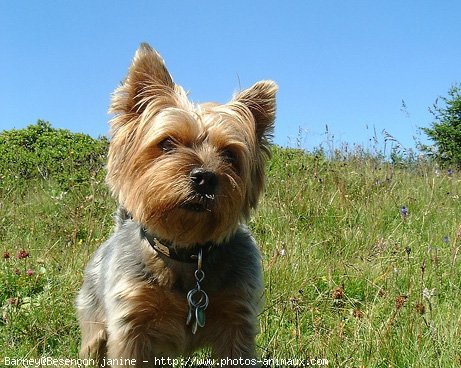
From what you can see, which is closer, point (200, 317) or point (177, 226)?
point (200, 317)

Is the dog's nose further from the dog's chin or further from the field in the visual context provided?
the field

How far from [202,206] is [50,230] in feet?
12.6

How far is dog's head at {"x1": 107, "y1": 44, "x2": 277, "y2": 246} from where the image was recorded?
3.41 metres

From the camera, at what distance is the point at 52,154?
10953mm

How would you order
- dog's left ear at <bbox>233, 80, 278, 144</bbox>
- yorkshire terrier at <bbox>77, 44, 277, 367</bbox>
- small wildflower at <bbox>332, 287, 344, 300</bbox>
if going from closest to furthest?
yorkshire terrier at <bbox>77, 44, 277, 367</bbox>, dog's left ear at <bbox>233, 80, 278, 144</bbox>, small wildflower at <bbox>332, 287, 344, 300</bbox>

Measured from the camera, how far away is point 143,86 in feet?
12.8

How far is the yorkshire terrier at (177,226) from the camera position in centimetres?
346

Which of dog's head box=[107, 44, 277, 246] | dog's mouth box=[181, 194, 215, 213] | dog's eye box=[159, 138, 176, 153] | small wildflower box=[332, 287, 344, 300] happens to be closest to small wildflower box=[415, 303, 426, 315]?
small wildflower box=[332, 287, 344, 300]

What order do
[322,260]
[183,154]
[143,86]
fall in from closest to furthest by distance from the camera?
[183,154] → [143,86] → [322,260]

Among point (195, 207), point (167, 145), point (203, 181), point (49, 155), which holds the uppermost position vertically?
point (49, 155)

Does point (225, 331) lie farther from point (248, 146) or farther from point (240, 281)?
point (248, 146)

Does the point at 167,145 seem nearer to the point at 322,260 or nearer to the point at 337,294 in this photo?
the point at 337,294

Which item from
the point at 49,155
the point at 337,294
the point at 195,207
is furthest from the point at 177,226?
the point at 49,155

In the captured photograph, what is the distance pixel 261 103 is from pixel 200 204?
3.45ft
